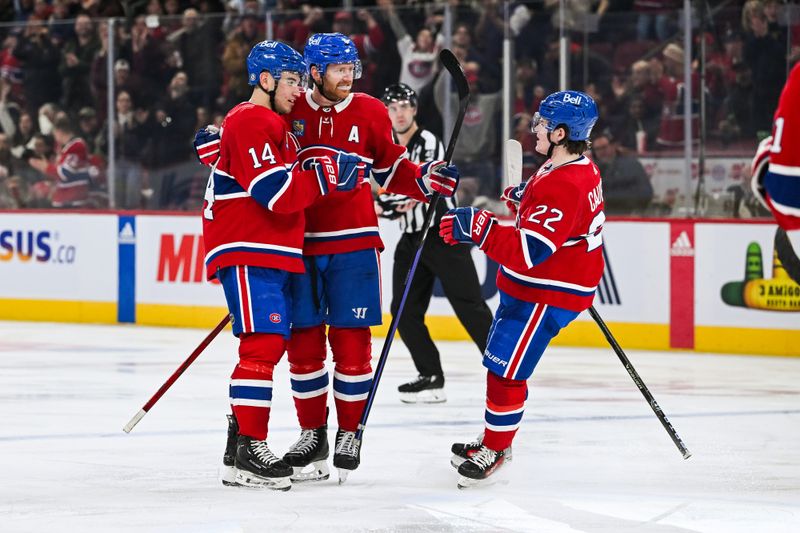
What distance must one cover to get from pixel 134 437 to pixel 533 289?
1.87m

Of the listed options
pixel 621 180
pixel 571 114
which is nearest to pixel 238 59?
pixel 621 180

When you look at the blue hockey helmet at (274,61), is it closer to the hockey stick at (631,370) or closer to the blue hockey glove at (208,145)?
the blue hockey glove at (208,145)

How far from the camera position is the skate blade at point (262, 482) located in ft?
Answer: 14.9

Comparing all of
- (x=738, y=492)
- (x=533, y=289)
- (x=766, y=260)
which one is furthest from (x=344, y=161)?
(x=766, y=260)

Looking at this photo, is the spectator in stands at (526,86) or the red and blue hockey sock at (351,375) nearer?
the red and blue hockey sock at (351,375)

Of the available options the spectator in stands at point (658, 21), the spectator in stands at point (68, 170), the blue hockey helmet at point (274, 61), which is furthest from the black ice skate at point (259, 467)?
the spectator in stands at point (68, 170)

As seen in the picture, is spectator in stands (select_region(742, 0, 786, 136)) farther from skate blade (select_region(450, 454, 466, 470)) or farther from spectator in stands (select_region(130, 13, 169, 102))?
skate blade (select_region(450, 454, 466, 470))

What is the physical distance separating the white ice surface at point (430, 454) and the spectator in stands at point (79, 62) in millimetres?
2872

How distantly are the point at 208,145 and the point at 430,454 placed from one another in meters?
1.43

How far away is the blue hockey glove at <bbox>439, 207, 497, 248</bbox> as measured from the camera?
4453 millimetres

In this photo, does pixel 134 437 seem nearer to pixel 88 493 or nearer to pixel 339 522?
pixel 88 493

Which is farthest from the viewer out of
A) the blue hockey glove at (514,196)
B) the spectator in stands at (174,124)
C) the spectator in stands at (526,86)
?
the spectator in stands at (174,124)

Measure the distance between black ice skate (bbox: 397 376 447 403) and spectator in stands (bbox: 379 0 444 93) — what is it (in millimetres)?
3141

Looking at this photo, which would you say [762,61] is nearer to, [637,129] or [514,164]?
[637,129]
